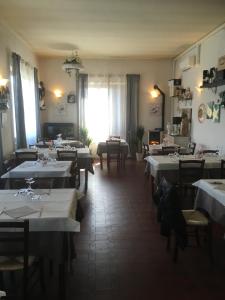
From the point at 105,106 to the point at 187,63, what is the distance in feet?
10.5

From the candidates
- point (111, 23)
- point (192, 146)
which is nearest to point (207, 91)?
point (192, 146)

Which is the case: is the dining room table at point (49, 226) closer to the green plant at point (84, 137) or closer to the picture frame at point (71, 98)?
the green plant at point (84, 137)

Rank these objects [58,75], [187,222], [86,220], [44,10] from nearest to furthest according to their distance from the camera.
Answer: [187,222], [86,220], [44,10], [58,75]

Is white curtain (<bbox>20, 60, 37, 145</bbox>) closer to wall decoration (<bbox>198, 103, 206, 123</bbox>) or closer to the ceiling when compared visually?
the ceiling

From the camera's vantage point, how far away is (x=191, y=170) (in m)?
4.88

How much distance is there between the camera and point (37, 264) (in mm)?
2650

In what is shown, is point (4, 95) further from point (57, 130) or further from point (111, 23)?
point (57, 130)

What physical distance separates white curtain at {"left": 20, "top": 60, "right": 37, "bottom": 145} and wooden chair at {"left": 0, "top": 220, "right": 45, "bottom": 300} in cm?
540

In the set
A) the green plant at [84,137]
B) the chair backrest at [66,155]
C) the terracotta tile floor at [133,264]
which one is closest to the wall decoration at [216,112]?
the terracotta tile floor at [133,264]

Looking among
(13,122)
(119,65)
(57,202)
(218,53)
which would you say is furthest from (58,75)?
(57,202)

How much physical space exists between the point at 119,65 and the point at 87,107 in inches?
70.0

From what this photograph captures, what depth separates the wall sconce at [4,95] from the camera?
560cm

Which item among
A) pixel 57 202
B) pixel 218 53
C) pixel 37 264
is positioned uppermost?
pixel 218 53

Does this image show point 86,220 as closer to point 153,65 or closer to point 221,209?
point 221,209
